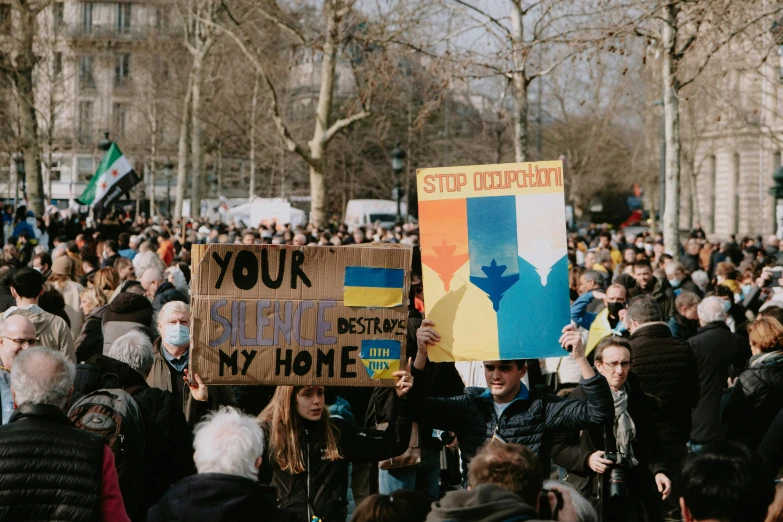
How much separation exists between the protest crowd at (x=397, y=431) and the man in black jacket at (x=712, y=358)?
0.05 feet

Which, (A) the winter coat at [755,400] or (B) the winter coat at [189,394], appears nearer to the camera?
(B) the winter coat at [189,394]

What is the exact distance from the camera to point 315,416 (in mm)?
5371

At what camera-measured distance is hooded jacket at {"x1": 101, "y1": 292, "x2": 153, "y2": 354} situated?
8344mm

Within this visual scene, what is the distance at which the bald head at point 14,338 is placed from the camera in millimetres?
6148

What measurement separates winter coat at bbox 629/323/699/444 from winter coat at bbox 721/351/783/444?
1.36 ft

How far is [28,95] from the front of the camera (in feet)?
94.1

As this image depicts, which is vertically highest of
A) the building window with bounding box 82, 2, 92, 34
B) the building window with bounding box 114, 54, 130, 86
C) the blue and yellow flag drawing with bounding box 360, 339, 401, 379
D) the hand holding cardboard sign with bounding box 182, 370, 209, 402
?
the building window with bounding box 82, 2, 92, 34

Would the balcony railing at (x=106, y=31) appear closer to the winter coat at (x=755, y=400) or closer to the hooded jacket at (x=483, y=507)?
the winter coat at (x=755, y=400)

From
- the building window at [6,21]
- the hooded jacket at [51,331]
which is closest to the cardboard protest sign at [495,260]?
the hooded jacket at [51,331]

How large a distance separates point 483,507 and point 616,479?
101 inches

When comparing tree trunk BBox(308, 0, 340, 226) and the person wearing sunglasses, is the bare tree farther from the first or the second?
the person wearing sunglasses

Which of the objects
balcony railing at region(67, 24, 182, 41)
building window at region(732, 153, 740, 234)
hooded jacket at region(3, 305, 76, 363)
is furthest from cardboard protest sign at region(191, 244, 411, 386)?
balcony railing at region(67, 24, 182, 41)

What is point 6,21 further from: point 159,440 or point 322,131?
point 159,440

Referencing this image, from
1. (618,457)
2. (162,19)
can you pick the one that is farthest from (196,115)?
(618,457)
